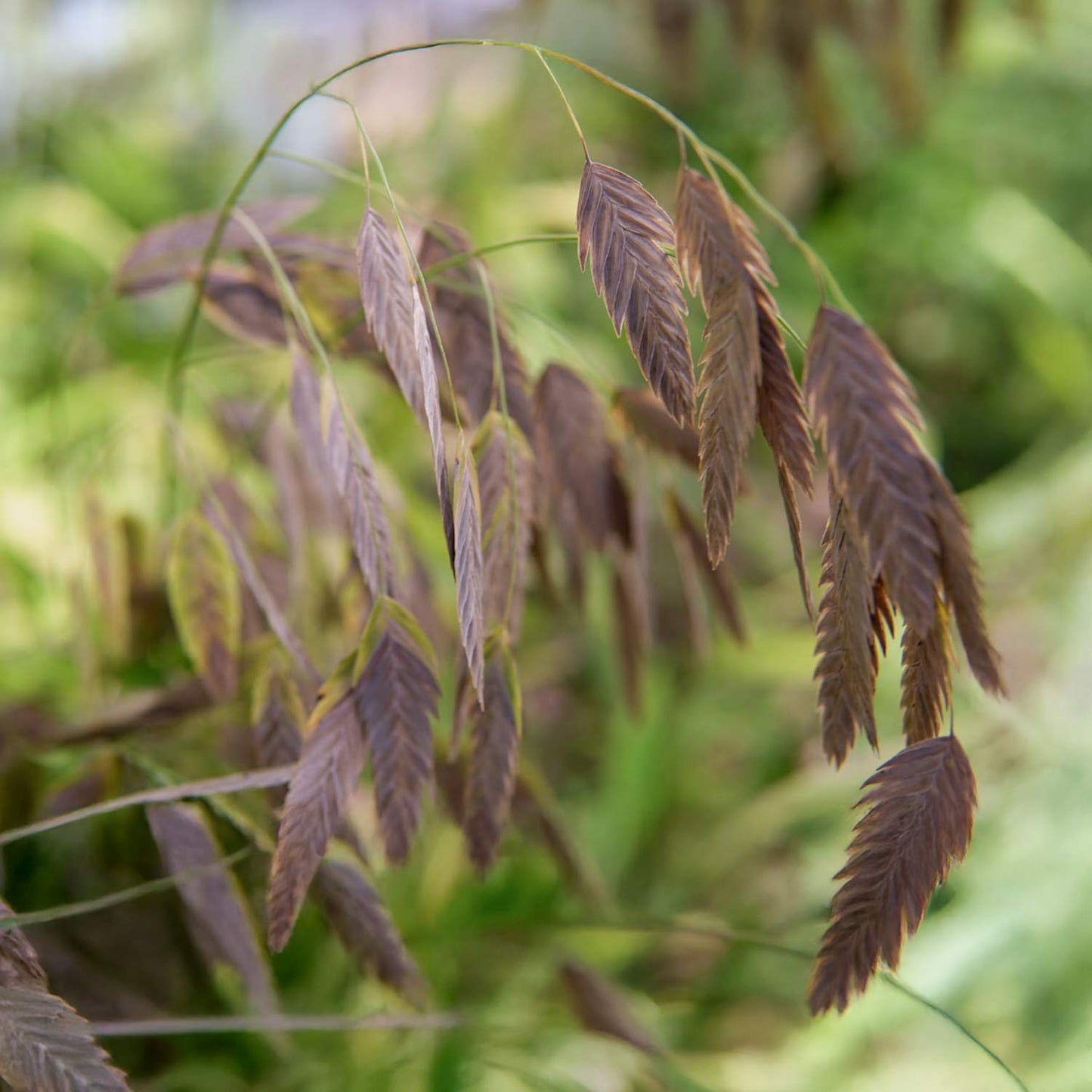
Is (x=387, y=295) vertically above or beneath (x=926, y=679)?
above

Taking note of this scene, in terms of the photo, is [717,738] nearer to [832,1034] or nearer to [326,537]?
[832,1034]

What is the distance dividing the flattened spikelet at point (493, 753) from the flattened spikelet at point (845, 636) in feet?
0.46

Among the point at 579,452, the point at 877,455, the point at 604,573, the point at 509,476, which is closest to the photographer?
the point at 877,455

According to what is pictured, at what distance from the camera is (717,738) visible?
1406 mm

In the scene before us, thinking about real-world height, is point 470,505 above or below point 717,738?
above

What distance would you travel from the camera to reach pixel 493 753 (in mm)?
484

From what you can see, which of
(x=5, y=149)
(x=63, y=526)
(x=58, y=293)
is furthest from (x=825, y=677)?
(x=5, y=149)

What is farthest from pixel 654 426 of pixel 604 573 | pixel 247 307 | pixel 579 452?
pixel 604 573

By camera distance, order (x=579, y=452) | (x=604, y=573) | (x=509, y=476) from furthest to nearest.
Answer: (x=604, y=573) < (x=579, y=452) < (x=509, y=476)

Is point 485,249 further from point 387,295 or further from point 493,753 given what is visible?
point 493,753

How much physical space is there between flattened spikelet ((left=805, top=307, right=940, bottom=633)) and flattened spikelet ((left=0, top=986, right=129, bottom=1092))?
1.12ft

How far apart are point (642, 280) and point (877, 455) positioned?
109 mm

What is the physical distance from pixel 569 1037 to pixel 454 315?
25.9 inches

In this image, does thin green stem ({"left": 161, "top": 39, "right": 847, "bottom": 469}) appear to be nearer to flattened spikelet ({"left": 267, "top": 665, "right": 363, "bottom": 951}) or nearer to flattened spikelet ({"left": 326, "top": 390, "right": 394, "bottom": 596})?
flattened spikelet ({"left": 326, "top": 390, "right": 394, "bottom": 596})
